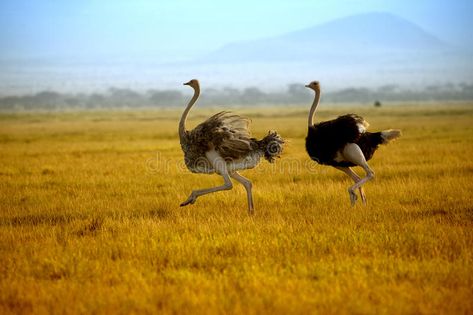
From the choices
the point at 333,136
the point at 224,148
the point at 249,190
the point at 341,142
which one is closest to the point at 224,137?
the point at 224,148

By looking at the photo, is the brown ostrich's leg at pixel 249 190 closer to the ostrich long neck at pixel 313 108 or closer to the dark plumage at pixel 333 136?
the dark plumage at pixel 333 136

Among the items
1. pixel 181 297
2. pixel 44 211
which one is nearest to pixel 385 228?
pixel 181 297

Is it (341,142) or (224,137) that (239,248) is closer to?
(224,137)

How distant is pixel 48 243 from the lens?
768 cm

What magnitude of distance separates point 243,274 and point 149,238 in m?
1.83

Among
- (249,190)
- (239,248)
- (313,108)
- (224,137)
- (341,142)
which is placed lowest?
(239,248)

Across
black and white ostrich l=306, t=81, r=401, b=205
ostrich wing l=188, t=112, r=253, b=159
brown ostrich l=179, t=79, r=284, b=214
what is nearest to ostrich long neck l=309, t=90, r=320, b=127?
black and white ostrich l=306, t=81, r=401, b=205

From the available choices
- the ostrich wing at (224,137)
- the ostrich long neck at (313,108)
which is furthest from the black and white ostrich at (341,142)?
the ostrich wing at (224,137)

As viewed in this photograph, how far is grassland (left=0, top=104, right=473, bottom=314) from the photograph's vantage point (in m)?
5.54

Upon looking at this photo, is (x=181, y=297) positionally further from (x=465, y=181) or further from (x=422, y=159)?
(x=422, y=159)

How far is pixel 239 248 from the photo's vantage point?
24.0ft

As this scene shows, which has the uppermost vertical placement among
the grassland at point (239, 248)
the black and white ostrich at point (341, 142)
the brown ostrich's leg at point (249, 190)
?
the black and white ostrich at point (341, 142)

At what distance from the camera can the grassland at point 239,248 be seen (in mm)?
5535

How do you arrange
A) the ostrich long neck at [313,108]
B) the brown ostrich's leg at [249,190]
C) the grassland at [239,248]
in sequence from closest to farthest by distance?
the grassland at [239,248]
the brown ostrich's leg at [249,190]
the ostrich long neck at [313,108]
